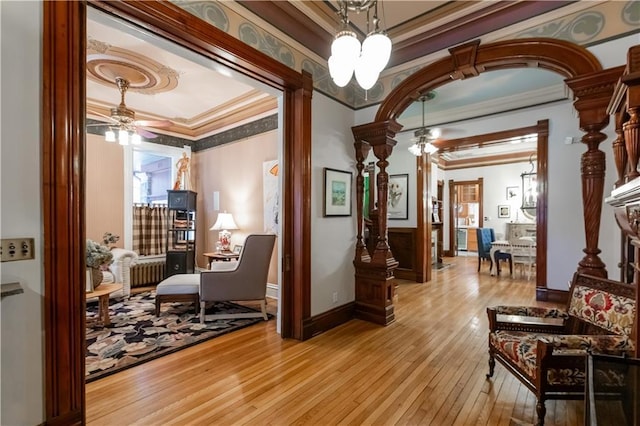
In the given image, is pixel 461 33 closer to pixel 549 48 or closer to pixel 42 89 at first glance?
pixel 549 48

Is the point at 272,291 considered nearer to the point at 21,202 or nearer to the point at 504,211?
the point at 21,202

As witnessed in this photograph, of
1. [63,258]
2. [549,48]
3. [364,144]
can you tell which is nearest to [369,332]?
[364,144]

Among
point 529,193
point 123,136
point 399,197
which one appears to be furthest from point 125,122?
point 529,193

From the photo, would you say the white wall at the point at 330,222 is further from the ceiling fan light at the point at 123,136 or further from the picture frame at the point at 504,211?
the picture frame at the point at 504,211

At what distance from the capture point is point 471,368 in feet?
8.32

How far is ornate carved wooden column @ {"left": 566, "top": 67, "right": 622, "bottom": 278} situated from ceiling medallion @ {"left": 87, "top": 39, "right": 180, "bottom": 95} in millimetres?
4339

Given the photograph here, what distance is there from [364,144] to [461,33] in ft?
4.94

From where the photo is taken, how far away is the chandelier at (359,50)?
179 cm

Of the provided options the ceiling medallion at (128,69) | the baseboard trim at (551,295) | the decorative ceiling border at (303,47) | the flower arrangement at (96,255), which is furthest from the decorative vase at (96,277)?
the baseboard trim at (551,295)

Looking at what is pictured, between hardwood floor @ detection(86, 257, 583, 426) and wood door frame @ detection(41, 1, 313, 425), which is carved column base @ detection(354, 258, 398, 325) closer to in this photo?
hardwood floor @ detection(86, 257, 583, 426)

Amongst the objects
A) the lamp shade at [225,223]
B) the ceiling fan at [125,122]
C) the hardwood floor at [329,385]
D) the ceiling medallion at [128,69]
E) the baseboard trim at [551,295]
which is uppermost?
the ceiling medallion at [128,69]

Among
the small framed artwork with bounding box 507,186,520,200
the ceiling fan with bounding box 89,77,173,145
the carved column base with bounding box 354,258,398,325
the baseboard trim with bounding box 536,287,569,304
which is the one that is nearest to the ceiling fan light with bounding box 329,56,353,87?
the carved column base with bounding box 354,258,398,325

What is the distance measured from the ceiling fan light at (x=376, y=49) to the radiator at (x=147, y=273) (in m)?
5.40

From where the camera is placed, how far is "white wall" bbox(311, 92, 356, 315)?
128 inches
